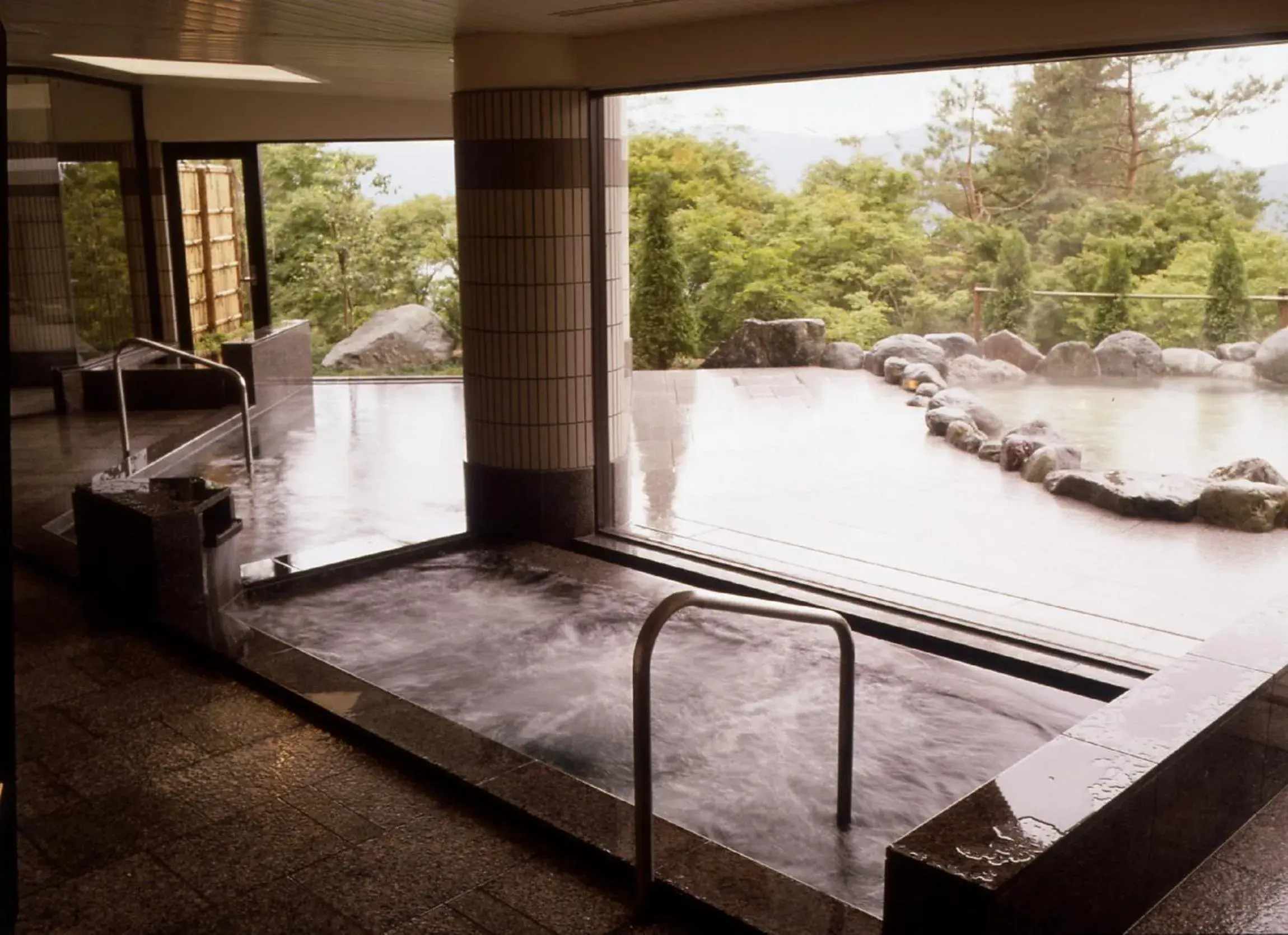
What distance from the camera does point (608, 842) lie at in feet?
9.86

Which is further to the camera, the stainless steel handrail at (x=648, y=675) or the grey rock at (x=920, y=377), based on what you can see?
the grey rock at (x=920, y=377)

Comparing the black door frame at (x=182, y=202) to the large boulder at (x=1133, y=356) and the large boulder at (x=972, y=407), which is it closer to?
the large boulder at (x=972, y=407)

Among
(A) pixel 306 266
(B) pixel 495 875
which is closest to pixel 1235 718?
(B) pixel 495 875

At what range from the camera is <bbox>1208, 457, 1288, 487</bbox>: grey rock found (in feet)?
21.6

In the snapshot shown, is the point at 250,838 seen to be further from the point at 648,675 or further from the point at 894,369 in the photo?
the point at 894,369

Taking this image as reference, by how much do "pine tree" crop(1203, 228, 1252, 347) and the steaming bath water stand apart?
3.18 meters

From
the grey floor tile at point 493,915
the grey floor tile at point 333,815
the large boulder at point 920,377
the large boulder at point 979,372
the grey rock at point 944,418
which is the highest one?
the large boulder at point 979,372

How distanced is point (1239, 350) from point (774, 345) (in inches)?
245

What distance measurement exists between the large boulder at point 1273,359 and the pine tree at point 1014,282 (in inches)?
62.3

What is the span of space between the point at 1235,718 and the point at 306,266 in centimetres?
1391

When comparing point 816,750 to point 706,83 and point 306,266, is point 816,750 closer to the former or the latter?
point 706,83

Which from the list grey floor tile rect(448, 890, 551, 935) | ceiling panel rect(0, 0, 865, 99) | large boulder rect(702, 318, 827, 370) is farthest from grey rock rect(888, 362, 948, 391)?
grey floor tile rect(448, 890, 551, 935)

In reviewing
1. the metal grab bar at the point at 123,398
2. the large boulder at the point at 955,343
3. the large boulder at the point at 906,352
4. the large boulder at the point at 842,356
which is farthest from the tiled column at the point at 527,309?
the large boulder at the point at 842,356

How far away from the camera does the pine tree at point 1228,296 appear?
628 cm
